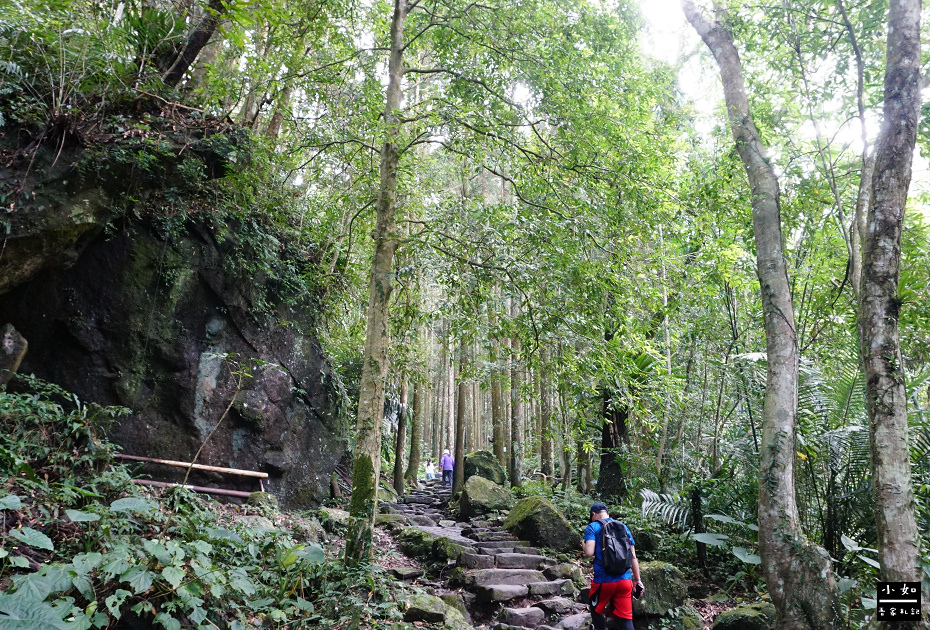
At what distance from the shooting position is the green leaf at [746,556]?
5375mm

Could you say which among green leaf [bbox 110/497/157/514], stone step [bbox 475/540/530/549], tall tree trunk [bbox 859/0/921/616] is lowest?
stone step [bbox 475/540/530/549]

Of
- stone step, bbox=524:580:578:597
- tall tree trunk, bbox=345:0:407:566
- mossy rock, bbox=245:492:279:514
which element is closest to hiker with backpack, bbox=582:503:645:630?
stone step, bbox=524:580:578:597

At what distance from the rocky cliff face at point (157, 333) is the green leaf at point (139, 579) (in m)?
2.29

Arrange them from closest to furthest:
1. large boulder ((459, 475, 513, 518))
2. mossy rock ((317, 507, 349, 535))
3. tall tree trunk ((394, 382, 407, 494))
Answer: mossy rock ((317, 507, 349, 535)), large boulder ((459, 475, 513, 518)), tall tree trunk ((394, 382, 407, 494))

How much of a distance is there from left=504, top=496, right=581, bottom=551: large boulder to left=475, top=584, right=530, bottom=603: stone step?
7.25 ft

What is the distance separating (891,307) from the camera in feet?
12.1

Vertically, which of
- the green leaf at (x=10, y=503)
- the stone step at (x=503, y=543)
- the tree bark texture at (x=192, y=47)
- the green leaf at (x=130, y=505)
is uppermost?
the tree bark texture at (x=192, y=47)

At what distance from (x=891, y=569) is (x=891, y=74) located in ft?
12.3

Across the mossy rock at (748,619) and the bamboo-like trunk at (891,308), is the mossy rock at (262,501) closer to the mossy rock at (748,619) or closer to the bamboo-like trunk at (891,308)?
the mossy rock at (748,619)

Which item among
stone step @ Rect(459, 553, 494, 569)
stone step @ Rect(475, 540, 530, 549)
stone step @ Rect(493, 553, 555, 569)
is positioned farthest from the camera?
stone step @ Rect(475, 540, 530, 549)

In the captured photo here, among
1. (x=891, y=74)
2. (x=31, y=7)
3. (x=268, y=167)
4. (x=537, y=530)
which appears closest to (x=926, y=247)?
(x=891, y=74)

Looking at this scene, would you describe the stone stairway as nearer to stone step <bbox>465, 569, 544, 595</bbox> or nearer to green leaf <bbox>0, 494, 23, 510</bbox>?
stone step <bbox>465, 569, 544, 595</bbox>

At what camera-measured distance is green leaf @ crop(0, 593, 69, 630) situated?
2492mm

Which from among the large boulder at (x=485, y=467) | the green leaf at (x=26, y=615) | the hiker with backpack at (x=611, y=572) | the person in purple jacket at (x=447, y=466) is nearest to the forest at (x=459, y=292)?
the green leaf at (x=26, y=615)
